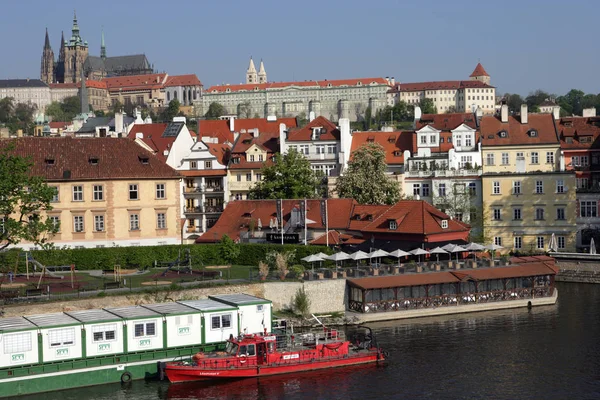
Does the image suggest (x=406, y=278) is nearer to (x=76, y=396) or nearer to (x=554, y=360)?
(x=554, y=360)

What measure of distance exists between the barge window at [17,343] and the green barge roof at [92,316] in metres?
2.63

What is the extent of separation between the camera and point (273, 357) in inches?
1703

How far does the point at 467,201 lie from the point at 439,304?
21890 millimetres

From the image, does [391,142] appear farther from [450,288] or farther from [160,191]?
[450,288]

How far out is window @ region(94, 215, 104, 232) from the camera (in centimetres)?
6538

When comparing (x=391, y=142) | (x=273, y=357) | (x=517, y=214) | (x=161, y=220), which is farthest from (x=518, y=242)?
(x=273, y=357)

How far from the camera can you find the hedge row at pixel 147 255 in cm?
5944

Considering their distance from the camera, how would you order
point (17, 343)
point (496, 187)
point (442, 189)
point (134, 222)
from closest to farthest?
point (17, 343) → point (134, 222) → point (496, 187) → point (442, 189)

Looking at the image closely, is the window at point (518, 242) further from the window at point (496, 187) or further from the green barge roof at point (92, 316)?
the green barge roof at point (92, 316)

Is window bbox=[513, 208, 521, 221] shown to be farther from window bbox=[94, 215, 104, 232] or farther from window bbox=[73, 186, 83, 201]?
window bbox=[73, 186, 83, 201]

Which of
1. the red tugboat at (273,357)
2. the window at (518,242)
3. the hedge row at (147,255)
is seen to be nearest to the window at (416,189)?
the window at (518,242)

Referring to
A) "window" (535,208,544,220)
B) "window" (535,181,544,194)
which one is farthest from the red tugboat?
"window" (535,181,544,194)

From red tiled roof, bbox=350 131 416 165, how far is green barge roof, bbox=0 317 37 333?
46705 millimetres

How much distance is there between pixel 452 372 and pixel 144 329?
14.3 meters
